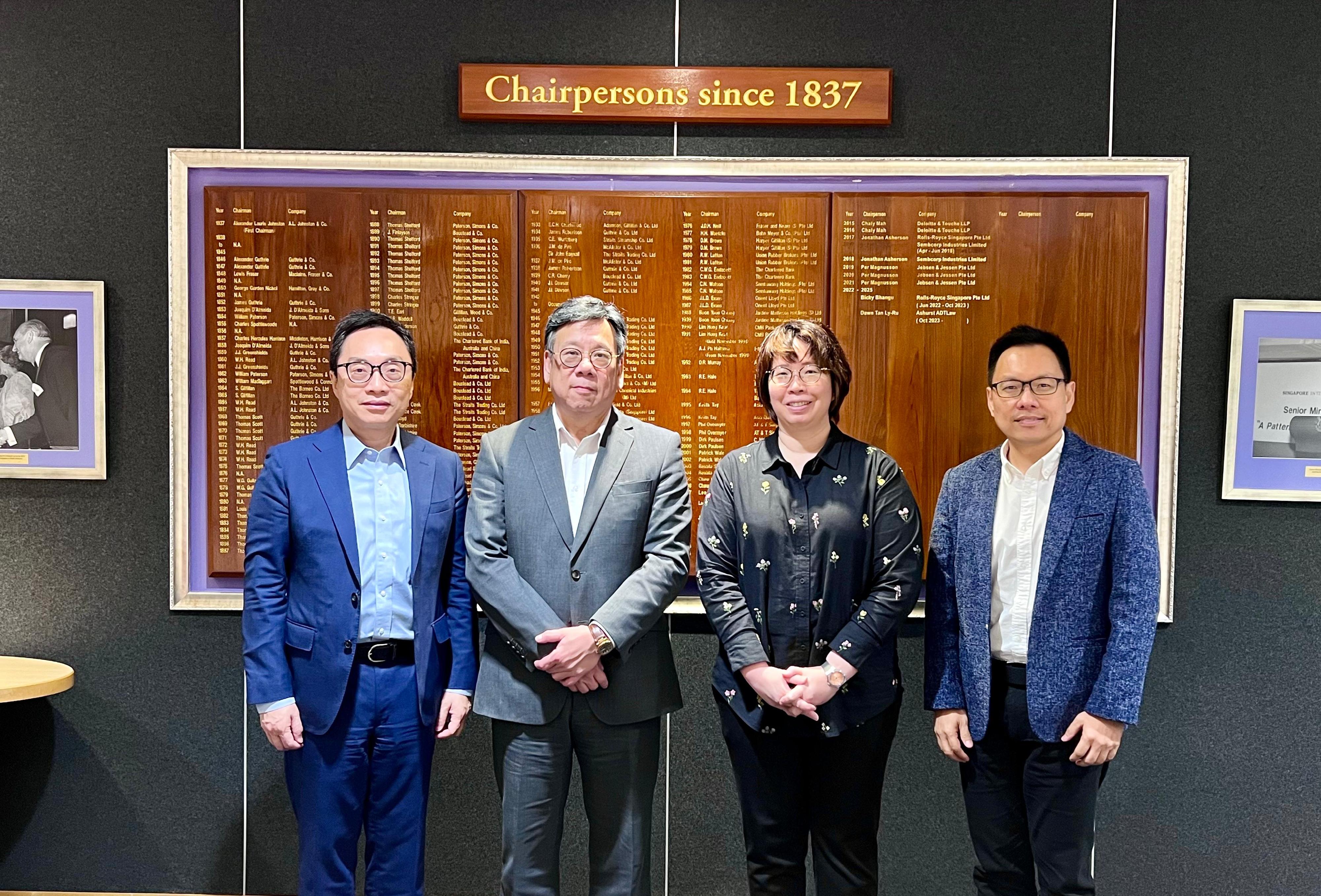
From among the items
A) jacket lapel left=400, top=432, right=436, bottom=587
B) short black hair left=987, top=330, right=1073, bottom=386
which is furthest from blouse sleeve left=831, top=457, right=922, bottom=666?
jacket lapel left=400, top=432, right=436, bottom=587

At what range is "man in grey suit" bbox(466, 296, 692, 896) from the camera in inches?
81.4

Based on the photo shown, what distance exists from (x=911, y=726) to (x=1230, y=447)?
135cm

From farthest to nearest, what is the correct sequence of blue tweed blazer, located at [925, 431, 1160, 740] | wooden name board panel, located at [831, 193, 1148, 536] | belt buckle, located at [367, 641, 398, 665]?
wooden name board panel, located at [831, 193, 1148, 536], belt buckle, located at [367, 641, 398, 665], blue tweed blazer, located at [925, 431, 1160, 740]

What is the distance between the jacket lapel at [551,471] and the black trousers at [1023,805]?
1.08m

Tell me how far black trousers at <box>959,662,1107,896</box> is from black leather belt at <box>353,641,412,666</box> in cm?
139

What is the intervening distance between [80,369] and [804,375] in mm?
2326

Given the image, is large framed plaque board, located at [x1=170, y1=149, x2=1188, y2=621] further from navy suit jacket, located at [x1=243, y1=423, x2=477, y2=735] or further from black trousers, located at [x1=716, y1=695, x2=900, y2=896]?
black trousers, located at [x1=716, y1=695, x2=900, y2=896]

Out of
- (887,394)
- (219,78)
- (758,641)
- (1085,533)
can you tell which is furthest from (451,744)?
(219,78)

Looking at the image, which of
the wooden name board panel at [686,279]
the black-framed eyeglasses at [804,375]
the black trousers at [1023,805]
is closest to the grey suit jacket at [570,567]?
the black-framed eyeglasses at [804,375]

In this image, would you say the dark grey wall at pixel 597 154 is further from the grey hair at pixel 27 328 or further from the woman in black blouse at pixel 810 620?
the woman in black blouse at pixel 810 620

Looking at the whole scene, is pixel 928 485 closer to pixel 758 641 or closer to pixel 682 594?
pixel 682 594

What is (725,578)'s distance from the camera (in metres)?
2.12

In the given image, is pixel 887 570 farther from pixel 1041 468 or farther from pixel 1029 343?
pixel 1029 343

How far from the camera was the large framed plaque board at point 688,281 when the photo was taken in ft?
9.10
